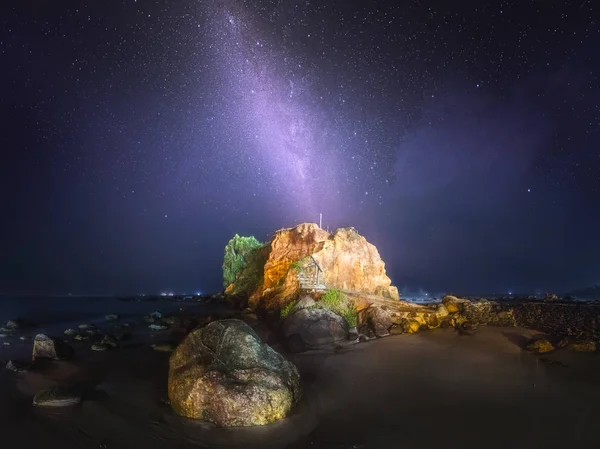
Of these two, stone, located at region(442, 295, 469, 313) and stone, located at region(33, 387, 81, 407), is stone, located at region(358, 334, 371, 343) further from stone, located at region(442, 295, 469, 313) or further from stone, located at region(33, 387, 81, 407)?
stone, located at region(33, 387, 81, 407)

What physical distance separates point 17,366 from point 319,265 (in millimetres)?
15271

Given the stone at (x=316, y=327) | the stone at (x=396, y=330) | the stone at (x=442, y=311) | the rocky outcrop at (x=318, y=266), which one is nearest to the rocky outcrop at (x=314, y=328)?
the stone at (x=316, y=327)

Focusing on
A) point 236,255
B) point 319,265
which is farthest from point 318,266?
point 236,255

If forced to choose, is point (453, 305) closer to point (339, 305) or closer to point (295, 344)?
point (339, 305)

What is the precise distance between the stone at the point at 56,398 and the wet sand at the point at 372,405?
9.2 inches

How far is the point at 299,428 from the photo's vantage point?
28.7 feet

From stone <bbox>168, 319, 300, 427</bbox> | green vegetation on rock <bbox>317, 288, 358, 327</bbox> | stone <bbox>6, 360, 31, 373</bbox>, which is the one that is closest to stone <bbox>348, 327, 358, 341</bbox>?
green vegetation on rock <bbox>317, 288, 358, 327</bbox>

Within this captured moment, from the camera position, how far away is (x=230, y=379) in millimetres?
9234

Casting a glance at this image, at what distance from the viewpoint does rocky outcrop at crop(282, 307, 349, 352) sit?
56.2 feet

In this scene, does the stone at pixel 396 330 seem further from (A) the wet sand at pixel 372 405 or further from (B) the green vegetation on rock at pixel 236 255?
(B) the green vegetation on rock at pixel 236 255

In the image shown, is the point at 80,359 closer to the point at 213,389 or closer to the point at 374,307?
the point at 213,389

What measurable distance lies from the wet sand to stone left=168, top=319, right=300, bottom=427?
13.9 inches

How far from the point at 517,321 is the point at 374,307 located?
677cm

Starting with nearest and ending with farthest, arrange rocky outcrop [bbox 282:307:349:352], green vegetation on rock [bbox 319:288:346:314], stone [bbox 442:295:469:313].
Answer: rocky outcrop [bbox 282:307:349:352]
green vegetation on rock [bbox 319:288:346:314]
stone [bbox 442:295:469:313]
